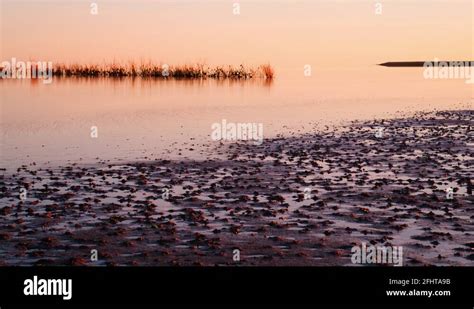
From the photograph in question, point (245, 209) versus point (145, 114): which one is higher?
point (145, 114)

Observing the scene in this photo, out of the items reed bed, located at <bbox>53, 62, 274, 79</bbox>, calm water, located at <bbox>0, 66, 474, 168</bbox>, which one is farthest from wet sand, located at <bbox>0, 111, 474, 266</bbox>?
reed bed, located at <bbox>53, 62, 274, 79</bbox>

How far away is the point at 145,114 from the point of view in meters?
53.9

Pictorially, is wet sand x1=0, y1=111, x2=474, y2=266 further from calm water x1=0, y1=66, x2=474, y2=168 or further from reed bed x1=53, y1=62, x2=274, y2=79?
reed bed x1=53, y1=62, x2=274, y2=79

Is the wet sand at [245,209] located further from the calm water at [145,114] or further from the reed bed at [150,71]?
the reed bed at [150,71]

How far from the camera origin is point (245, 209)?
20.3 meters

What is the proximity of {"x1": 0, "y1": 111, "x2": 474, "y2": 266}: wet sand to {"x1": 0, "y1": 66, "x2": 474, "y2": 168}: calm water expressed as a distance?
466cm

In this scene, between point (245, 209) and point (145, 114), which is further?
point (145, 114)

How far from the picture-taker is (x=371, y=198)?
71.7ft

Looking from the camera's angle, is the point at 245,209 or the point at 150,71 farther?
the point at 150,71

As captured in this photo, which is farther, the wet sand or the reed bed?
the reed bed

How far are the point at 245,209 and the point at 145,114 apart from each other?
114ft

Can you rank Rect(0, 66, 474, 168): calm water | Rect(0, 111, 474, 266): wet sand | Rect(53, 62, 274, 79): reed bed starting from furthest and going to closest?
Rect(53, 62, 274, 79): reed bed, Rect(0, 66, 474, 168): calm water, Rect(0, 111, 474, 266): wet sand

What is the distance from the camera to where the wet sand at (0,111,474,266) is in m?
15.8
